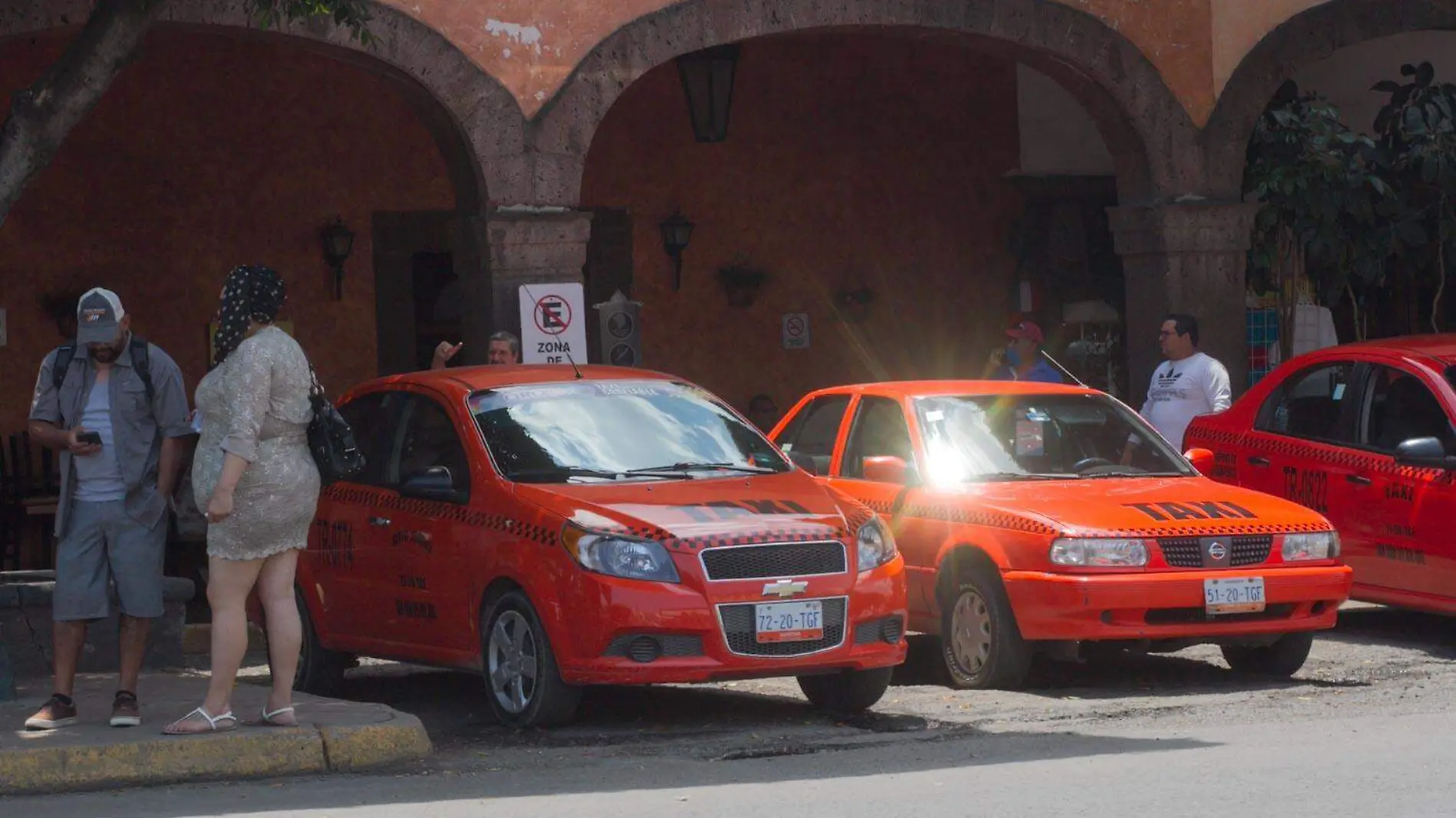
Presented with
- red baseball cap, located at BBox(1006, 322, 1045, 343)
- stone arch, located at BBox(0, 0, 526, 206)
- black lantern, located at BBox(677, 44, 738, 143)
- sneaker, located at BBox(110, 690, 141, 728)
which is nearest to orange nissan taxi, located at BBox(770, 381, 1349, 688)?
red baseball cap, located at BBox(1006, 322, 1045, 343)

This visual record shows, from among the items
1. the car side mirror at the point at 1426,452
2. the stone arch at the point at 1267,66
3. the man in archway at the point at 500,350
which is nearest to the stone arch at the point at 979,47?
the stone arch at the point at 1267,66

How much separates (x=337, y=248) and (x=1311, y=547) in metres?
9.57

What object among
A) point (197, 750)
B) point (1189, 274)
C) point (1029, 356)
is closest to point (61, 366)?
point (197, 750)

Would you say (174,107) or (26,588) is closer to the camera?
(26,588)

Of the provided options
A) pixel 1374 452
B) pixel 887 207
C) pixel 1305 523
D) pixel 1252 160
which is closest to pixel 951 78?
pixel 887 207

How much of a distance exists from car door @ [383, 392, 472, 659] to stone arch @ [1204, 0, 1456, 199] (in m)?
8.11

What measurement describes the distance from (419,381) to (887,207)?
1020cm

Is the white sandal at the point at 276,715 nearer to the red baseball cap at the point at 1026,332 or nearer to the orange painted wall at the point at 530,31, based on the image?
the orange painted wall at the point at 530,31

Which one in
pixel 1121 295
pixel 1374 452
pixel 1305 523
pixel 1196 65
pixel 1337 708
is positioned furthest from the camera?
pixel 1121 295

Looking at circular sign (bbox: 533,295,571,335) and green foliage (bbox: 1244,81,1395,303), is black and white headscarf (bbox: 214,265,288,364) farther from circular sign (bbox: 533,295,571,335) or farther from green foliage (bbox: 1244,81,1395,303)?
green foliage (bbox: 1244,81,1395,303)

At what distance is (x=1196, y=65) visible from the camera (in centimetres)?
1644

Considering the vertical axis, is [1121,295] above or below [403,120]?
below

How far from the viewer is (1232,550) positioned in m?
10.1

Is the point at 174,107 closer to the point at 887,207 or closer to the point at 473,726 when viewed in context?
the point at 887,207
